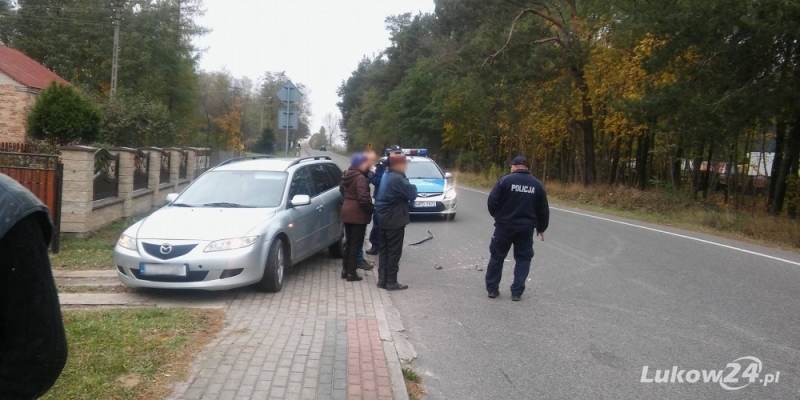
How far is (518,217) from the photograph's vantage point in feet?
25.9

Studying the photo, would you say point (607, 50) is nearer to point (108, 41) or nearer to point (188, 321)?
point (188, 321)

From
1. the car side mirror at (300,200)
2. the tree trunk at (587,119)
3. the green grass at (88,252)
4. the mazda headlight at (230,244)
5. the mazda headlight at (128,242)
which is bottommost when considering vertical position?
the green grass at (88,252)

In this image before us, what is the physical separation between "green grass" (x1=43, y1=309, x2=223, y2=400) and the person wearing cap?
11.1 ft

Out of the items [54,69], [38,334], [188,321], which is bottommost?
[188,321]

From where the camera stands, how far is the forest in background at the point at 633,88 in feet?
59.3

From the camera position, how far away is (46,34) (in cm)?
4369

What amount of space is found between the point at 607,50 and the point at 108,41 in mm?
31839

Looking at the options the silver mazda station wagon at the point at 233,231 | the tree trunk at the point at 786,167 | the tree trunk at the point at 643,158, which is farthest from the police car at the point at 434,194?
the tree trunk at the point at 643,158

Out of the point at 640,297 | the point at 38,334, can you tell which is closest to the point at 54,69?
the point at 640,297

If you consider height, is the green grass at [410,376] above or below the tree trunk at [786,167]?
below

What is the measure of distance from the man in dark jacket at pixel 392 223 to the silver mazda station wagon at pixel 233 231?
105cm

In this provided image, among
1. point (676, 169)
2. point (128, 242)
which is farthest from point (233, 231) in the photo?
point (676, 169)

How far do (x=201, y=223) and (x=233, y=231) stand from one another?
0.46 metres

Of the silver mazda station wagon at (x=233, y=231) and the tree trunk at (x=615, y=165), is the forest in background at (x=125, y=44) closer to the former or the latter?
the tree trunk at (x=615, y=165)
